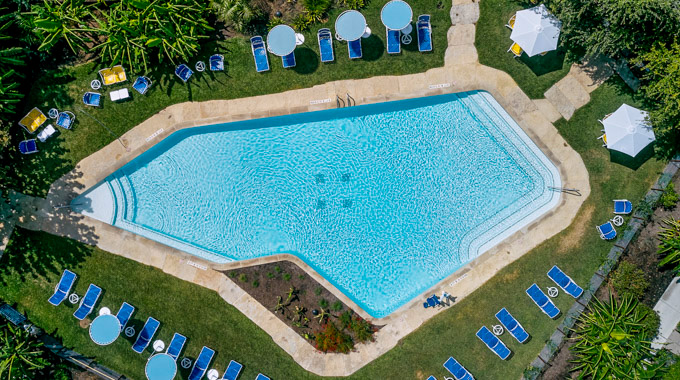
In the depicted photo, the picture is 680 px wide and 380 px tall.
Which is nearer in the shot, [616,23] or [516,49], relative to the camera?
[616,23]

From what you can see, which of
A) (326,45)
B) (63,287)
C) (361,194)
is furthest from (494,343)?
(63,287)

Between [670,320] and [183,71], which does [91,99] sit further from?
[670,320]

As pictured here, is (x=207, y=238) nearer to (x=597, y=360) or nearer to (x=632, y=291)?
(x=597, y=360)

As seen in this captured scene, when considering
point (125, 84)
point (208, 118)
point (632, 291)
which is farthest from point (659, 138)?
point (125, 84)

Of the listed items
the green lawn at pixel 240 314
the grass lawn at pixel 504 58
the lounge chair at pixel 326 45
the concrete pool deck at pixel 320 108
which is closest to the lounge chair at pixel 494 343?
the green lawn at pixel 240 314

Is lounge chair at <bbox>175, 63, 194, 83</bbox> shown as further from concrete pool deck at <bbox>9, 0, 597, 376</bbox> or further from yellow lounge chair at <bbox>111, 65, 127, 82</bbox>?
yellow lounge chair at <bbox>111, 65, 127, 82</bbox>

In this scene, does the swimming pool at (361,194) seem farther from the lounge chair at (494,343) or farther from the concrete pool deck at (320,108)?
the lounge chair at (494,343)
